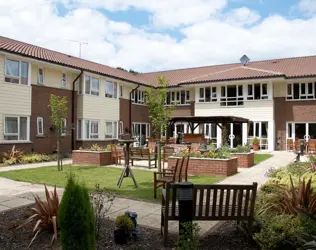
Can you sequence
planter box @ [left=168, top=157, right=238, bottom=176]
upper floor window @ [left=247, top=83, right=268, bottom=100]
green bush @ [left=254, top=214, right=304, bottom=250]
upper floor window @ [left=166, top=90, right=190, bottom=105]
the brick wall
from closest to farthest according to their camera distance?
green bush @ [left=254, top=214, right=304, bottom=250] < planter box @ [left=168, top=157, right=238, bottom=176] < the brick wall < upper floor window @ [left=247, top=83, right=268, bottom=100] < upper floor window @ [left=166, top=90, right=190, bottom=105]

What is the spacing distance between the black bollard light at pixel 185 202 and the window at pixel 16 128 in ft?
47.9

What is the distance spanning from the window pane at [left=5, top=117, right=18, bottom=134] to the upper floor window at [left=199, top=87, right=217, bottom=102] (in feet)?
49.7

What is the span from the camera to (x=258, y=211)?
4.90 m

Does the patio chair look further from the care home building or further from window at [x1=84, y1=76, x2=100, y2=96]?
window at [x1=84, y1=76, x2=100, y2=96]

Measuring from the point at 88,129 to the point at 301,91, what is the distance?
15959 mm

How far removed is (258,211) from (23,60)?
1582 cm

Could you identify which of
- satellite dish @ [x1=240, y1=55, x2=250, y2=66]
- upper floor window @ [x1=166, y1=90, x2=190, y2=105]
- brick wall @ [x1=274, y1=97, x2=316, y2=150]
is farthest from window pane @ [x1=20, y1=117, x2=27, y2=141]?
satellite dish @ [x1=240, y1=55, x2=250, y2=66]

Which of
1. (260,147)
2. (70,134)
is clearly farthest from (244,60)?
(70,134)

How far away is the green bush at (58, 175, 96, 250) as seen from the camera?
349cm

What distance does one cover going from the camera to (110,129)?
23781 millimetres

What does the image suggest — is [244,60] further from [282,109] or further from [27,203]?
[27,203]

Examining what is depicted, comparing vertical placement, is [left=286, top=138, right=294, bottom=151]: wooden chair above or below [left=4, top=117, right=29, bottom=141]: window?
below

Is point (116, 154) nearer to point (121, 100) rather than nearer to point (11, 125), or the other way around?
point (11, 125)

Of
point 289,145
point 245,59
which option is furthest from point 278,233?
point 245,59
